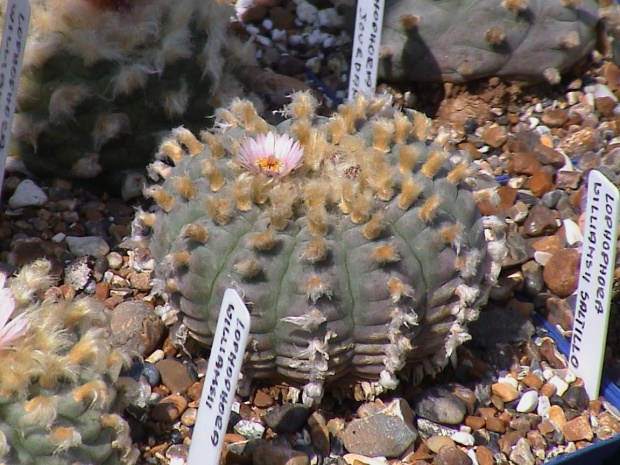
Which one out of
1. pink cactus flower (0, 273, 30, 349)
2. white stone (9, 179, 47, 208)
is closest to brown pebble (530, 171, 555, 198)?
white stone (9, 179, 47, 208)

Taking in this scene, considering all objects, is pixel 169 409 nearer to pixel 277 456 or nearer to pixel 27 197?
pixel 277 456

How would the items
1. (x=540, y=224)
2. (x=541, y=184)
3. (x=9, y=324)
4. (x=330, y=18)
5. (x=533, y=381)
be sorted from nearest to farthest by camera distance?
(x=9, y=324), (x=533, y=381), (x=540, y=224), (x=541, y=184), (x=330, y=18)

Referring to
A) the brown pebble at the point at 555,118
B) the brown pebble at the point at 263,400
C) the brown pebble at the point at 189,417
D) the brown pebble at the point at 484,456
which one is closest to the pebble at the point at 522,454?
the brown pebble at the point at 484,456

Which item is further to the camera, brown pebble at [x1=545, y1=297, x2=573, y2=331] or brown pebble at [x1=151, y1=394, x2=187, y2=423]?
brown pebble at [x1=545, y1=297, x2=573, y2=331]

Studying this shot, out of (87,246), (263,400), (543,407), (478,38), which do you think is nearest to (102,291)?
(87,246)

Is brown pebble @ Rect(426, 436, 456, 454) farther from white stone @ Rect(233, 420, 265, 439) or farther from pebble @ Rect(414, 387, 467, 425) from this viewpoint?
white stone @ Rect(233, 420, 265, 439)

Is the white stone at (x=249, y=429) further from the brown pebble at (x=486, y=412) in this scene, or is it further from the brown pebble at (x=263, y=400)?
the brown pebble at (x=486, y=412)
